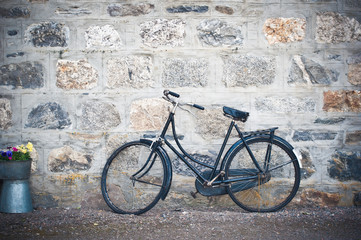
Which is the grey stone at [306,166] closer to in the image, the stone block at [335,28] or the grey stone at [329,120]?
the grey stone at [329,120]

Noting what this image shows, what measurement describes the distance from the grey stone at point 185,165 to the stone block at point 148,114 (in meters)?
0.45

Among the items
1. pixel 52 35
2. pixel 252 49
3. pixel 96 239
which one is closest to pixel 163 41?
pixel 252 49

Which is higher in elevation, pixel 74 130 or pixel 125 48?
pixel 125 48

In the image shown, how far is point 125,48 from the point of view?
3.83m

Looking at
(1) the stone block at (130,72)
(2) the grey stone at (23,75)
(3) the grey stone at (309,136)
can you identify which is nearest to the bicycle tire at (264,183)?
(3) the grey stone at (309,136)

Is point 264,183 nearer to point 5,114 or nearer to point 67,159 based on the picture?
point 67,159

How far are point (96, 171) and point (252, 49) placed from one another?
2.22 meters

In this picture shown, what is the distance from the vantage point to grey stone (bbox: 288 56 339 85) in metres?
3.85

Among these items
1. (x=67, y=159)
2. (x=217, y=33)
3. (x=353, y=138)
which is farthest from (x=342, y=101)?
(x=67, y=159)

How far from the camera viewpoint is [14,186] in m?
3.68

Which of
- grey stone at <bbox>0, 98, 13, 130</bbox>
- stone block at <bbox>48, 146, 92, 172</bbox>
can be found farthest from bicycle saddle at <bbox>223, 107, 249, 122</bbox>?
grey stone at <bbox>0, 98, 13, 130</bbox>

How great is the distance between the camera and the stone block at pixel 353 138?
390 centimetres

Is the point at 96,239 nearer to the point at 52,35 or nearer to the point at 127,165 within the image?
the point at 127,165

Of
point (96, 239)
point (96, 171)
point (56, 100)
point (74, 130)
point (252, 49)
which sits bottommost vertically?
point (96, 239)
